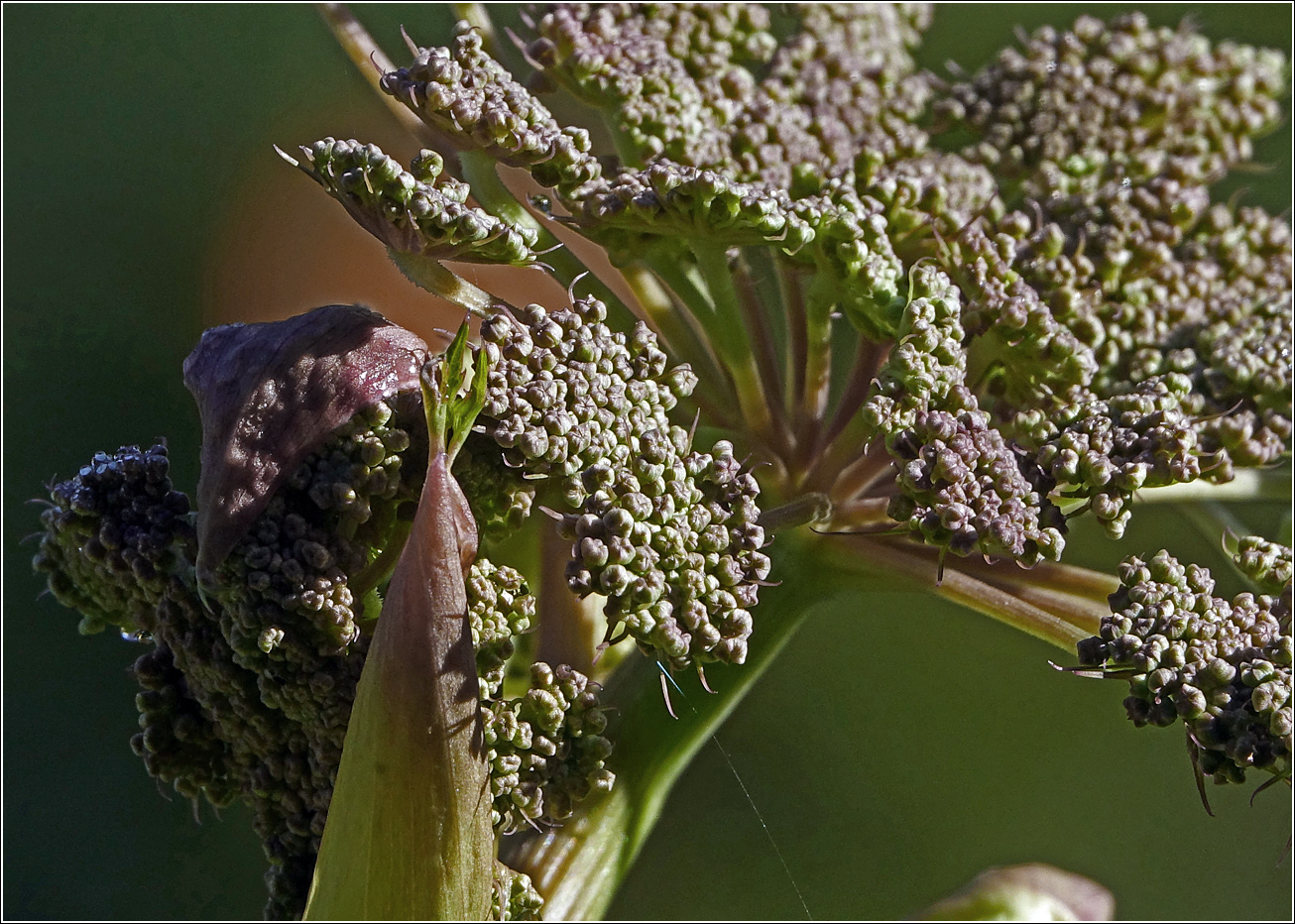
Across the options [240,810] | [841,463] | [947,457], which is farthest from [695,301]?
[240,810]

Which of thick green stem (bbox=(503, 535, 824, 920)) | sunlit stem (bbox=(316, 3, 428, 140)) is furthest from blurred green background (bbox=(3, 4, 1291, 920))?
thick green stem (bbox=(503, 535, 824, 920))

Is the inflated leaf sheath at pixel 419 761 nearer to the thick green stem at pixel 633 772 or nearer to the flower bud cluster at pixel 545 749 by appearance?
the flower bud cluster at pixel 545 749

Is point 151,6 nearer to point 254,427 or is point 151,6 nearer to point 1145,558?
point 254,427

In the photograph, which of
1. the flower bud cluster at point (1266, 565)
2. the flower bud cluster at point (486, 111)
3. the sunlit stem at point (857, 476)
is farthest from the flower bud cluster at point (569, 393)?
the flower bud cluster at point (1266, 565)

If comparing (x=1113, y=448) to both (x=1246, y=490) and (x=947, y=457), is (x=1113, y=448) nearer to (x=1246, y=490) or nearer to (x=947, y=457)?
(x=947, y=457)

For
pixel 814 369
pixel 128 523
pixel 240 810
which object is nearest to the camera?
pixel 128 523

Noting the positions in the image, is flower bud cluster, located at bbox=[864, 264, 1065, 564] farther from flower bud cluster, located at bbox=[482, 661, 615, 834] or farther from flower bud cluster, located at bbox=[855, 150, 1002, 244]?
flower bud cluster, located at bbox=[482, 661, 615, 834]

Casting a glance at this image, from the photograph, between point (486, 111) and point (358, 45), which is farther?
point (358, 45)
